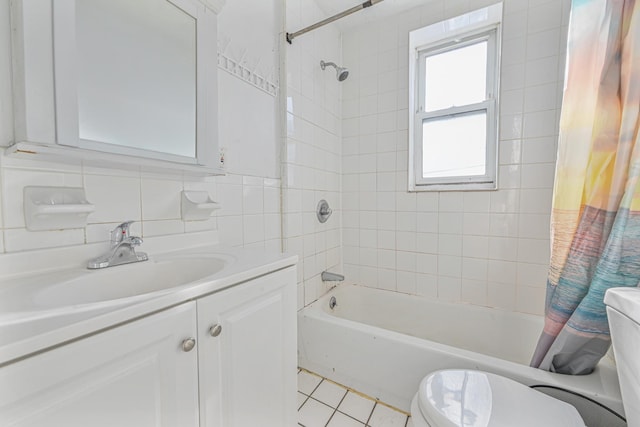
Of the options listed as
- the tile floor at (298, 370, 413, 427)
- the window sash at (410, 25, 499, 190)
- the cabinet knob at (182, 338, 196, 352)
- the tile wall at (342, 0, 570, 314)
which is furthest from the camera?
the window sash at (410, 25, 499, 190)

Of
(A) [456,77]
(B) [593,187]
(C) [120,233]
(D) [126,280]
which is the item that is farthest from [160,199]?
(A) [456,77]

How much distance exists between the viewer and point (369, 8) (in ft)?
5.95

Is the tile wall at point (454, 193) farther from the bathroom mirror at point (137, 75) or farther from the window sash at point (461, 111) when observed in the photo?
the bathroom mirror at point (137, 75)

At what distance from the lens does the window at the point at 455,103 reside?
67.0 inches

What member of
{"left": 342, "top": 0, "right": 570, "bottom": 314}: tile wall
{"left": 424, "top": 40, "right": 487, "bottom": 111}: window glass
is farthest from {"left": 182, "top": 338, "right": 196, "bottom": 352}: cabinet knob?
{"left": 424, "top": 40, "right": 487, "bottom": 111}: window glass

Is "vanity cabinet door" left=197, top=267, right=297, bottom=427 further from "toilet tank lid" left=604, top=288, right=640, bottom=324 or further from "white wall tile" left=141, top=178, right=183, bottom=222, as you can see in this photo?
"toilet tank lid" left=604, top=288, right=640, bottom=324

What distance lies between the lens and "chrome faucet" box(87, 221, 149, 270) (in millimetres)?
761

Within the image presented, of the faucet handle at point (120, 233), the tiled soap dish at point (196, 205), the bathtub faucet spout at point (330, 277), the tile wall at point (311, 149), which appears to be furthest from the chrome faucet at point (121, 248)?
the bathtub faucet spout at point (330, 277)

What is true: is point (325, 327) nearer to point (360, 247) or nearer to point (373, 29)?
point (360, 247)

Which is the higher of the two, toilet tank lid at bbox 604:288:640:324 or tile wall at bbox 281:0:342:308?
tile wall at bbox 281:0:342:308

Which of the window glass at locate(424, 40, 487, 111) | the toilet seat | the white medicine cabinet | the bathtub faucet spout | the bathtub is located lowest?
the bathtub

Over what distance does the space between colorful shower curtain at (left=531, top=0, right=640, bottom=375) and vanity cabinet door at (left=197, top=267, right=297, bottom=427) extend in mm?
1029

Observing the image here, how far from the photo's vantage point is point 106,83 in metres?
0.76

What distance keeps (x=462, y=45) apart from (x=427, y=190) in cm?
103
